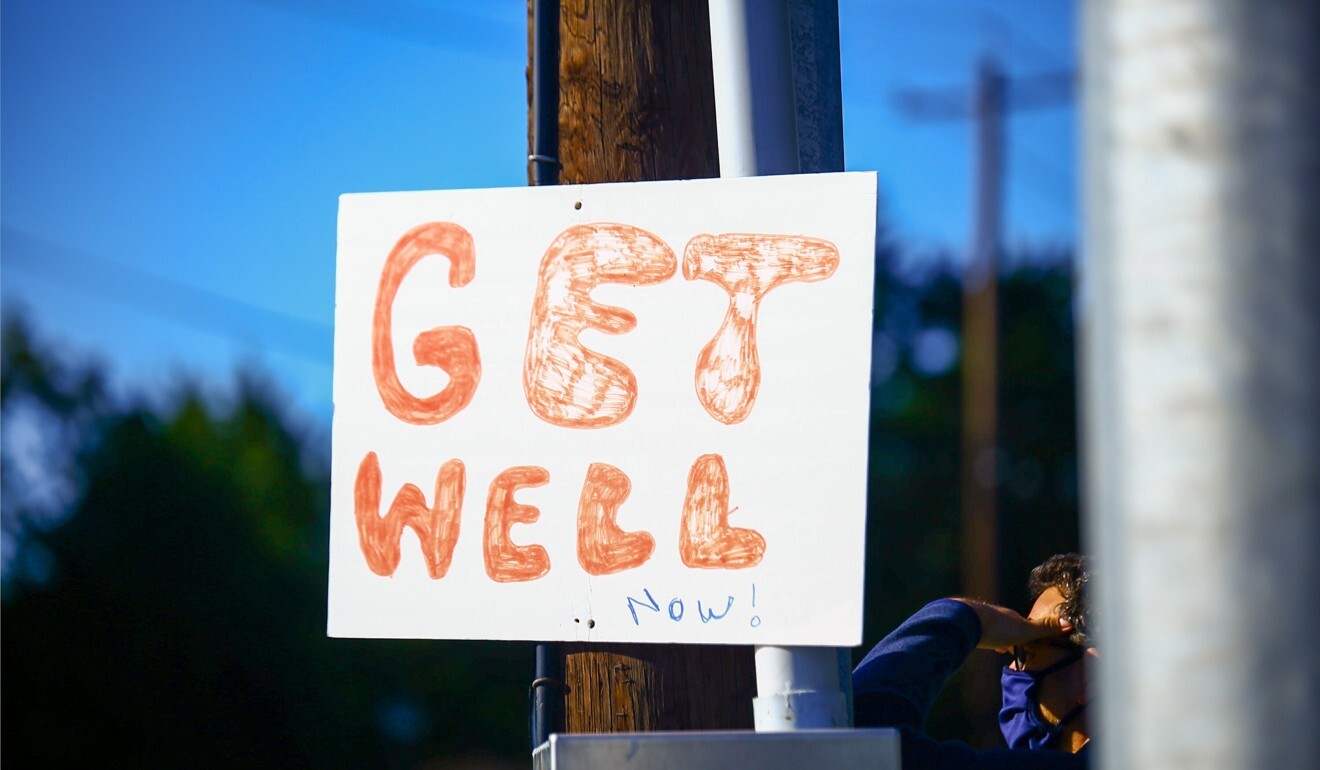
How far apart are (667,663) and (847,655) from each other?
438 mm

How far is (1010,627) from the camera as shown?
2109mm

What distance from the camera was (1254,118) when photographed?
46cm

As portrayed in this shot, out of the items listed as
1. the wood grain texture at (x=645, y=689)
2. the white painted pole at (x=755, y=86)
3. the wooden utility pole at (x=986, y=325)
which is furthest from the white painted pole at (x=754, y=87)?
the wooden utility pole at (x=986, y=325)

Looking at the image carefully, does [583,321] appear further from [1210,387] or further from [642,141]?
[1210,387]

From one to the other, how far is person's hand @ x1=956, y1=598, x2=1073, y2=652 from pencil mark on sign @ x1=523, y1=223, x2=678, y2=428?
0.69 m

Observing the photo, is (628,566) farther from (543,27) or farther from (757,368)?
(543,27)

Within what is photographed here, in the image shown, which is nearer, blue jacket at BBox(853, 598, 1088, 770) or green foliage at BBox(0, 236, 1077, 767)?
blue jacket at BBox(853, 598, 1088, 770)

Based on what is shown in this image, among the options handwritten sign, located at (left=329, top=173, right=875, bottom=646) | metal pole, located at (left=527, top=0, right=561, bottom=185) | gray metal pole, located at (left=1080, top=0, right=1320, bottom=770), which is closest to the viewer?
gray metal pole, located at (left=1080, top=0, right=1320, bottom=770)

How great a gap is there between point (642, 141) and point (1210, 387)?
1651 mm

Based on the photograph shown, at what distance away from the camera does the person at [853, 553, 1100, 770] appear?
1785 mm

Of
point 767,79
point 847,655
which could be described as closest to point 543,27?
point 767,79

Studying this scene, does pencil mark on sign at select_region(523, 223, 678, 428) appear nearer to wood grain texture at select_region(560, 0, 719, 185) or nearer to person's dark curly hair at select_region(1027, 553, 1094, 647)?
wood grain texture at select_region(560, 0, 719, 185)

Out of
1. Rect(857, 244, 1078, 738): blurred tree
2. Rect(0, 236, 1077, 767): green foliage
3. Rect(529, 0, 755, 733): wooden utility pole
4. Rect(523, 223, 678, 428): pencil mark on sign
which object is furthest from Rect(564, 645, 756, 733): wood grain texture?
Rect(857, 244, 1078, 738): blurred tree

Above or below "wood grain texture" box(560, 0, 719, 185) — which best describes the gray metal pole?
below
